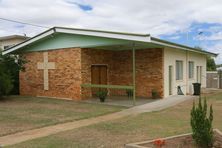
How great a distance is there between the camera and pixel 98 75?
19.8m

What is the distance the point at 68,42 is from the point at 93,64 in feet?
6.63

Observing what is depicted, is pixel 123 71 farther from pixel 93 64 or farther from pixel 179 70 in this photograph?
pixel 179 70

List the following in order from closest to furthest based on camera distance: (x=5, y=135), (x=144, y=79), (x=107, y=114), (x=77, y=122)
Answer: (x=5, y=135), (x=77, y=122), (x=107, y=114), (x=144, y=79)

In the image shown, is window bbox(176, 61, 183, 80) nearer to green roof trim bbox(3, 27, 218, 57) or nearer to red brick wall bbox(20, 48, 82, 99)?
green roof trim bbox(3, 27, 218, 57)

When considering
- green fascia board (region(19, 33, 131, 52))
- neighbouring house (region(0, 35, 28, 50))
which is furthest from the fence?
neighbouring house (region(0, 35, 28, 50))

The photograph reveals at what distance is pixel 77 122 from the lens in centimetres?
1093

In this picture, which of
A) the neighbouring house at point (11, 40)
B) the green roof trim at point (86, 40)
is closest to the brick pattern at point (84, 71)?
the green roof trim at point (86, 40)

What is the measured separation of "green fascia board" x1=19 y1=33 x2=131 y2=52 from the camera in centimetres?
1680

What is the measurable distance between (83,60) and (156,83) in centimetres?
466

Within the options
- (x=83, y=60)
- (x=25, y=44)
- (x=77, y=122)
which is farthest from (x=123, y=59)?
(x=77, y=122)

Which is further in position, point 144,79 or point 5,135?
point 144,79

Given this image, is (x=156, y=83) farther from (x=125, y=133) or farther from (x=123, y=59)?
(x=125, y=133)

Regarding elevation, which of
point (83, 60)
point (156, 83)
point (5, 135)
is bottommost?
point (5, 135)

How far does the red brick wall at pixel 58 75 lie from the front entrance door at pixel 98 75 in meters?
1.50
